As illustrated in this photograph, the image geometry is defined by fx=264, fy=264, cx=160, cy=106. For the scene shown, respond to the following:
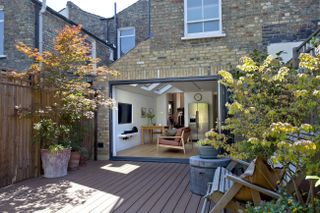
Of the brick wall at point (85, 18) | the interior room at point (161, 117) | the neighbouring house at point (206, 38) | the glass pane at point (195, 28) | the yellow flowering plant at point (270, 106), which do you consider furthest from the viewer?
the brick wall at point (85, 18)

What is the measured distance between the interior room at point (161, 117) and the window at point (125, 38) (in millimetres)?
2960

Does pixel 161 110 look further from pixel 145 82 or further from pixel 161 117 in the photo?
pixel 145 82

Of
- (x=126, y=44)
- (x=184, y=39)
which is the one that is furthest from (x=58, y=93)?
(x=126, y=44)

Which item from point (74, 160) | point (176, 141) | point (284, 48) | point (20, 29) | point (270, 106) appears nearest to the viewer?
point (270, 106)

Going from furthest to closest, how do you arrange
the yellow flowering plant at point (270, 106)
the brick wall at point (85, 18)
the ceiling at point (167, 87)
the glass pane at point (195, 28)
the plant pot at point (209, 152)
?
the brick wall at point (85, 18), the ceiling at point (167, 87), the glass pane at point (195, 28), the plant pot at point (209, 152), the yellow flowering plant at point (270, 106)

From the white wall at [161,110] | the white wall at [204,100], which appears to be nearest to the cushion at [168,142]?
the white wall at [204,100]

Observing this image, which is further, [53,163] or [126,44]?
[126,44]

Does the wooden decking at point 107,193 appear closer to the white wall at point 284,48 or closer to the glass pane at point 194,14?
the white wall at point 284,48

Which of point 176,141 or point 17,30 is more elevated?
point 17,30

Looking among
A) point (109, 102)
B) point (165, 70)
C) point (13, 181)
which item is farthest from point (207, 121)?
point (13, 181)

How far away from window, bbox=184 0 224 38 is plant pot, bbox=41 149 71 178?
478 centimetres

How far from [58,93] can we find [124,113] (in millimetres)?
4666

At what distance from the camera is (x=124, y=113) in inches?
429

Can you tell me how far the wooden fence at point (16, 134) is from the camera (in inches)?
209
